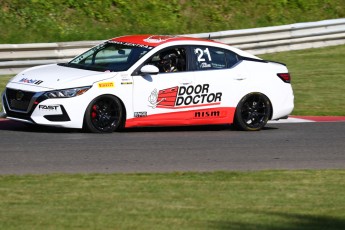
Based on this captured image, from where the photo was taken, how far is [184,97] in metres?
13.9

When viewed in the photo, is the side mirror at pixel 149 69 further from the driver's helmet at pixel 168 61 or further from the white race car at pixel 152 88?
the driver's helmet at pixel 168 61

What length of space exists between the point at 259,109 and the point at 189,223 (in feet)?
23.0

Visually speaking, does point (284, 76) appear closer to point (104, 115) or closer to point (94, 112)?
point (104, 115)

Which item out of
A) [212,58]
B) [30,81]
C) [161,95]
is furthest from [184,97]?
[30,81]

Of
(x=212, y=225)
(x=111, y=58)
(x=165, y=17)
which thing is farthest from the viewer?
(x=165, y=17)

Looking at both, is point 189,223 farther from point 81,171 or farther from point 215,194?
point 81,171

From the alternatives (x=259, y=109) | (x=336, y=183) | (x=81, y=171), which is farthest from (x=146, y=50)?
(x=336, y=183)

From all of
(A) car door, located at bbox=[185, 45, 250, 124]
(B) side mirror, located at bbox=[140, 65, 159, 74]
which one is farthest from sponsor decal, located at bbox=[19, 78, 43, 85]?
(A) car door, located at bbox=[185, 45, 250, 124]

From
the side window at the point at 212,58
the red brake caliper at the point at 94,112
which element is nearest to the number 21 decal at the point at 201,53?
the side window at the point at 212,58

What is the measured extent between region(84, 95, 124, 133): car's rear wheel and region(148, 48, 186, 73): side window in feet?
3.10

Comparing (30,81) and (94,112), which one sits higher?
(30,81)

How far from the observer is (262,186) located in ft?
31.6

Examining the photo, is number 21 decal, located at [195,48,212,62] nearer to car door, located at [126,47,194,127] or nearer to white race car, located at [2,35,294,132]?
white race car, located at [2,35,294,132]

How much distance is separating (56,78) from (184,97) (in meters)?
1.91
